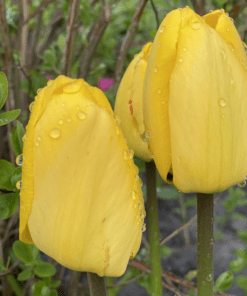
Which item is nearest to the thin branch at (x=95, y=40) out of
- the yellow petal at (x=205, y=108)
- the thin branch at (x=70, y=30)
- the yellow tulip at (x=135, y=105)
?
the thin branch at (x=70, y=30)

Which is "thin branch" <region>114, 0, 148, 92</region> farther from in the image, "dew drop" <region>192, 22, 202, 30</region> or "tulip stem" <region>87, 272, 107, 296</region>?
"tulip stem" <region>87, 272, 107, 296</region>

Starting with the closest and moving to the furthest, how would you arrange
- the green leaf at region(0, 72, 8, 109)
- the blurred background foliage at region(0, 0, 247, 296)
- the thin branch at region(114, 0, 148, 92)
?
the green leaf at region(0, 72, 8, 109) → the blurred background foliage at region(0, 0, 247, 296) → the thin branch at region(114, 0, 148, 92)

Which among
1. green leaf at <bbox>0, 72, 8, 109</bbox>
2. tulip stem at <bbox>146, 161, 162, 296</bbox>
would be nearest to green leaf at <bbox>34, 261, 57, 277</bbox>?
tulip stem at <bbox>146, 161, 162, 296</bbox>

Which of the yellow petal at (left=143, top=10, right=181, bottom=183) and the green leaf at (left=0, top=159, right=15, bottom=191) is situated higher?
the yellow petal at (left=143, top=10, right=181, bottom=183)

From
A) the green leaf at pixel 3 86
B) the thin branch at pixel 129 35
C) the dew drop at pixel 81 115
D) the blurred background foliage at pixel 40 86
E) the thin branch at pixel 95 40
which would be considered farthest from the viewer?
the thin branch at pixel 95 40

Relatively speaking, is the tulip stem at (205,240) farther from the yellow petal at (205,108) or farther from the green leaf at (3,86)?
the green leaf at (3,86)

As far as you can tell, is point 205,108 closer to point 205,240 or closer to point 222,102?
point 222,102

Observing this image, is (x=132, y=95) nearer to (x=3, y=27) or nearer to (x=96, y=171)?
(x=96, y=171)

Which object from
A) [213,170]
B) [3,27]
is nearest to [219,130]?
[213,170]
